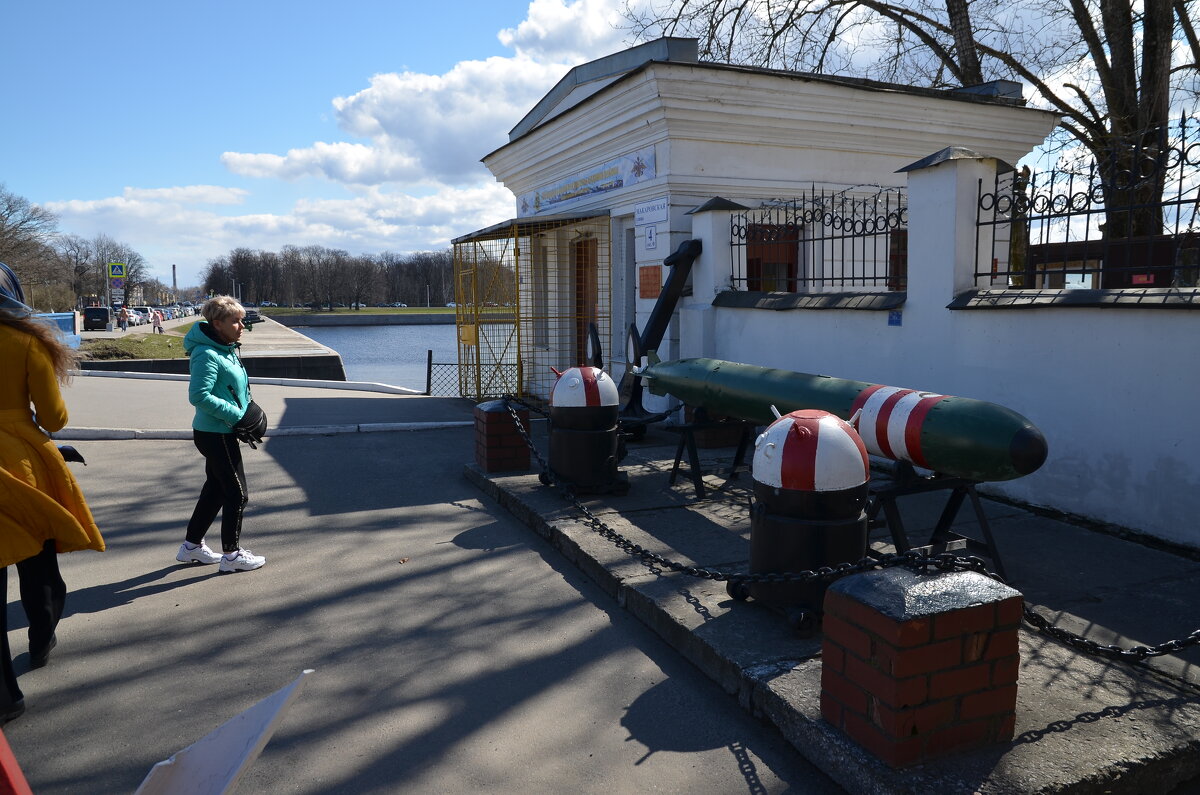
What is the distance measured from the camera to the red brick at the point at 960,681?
2.66 metres

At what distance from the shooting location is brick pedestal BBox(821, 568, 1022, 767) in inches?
103

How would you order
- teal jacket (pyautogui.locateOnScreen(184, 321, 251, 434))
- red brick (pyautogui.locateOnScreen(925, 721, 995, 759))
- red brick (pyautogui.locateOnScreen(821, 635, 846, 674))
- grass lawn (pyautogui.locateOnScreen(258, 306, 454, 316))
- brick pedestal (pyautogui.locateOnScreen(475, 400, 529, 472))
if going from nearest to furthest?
red brick (pyautogui.locateOnScreen(925, 721, 995, 759)), red brick (pyautogui.locateOnScreen(821, 635, 846, 674)), teal jacket (pyautogui.locateOnScreen(184, 321, 251, 434)), brick pedestal (pyautogui.locateOnScreen(475, 400, 529, 472)), grass lawn (pyautogui.locateOnScreen(258, 306, 454, 316))

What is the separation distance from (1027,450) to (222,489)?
4542mm

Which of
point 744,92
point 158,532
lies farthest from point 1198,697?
point 744,92

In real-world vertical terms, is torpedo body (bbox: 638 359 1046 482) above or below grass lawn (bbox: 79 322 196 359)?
above

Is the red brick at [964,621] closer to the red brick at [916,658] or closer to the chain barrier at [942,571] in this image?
the red brick at [916,658]

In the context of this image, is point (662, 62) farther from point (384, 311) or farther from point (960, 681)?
point (384, 311)

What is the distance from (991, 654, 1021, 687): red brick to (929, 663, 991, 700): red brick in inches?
0.9

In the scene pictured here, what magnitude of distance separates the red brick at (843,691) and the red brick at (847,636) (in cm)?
12

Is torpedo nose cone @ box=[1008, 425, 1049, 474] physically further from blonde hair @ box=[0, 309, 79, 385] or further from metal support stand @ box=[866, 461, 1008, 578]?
blonde hair @ box=[0, 309, 79, 385]

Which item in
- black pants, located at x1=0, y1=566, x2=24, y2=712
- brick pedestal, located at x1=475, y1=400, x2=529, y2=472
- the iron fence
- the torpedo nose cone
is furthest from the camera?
the iron fence

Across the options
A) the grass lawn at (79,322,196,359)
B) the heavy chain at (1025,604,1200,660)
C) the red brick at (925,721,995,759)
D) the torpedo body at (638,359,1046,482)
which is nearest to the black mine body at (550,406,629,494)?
the torpedo body at (638,359,1046,482)

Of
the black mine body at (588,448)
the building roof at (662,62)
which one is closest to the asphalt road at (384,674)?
the black mine body at (588,448)

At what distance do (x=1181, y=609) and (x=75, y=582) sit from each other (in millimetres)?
6125
